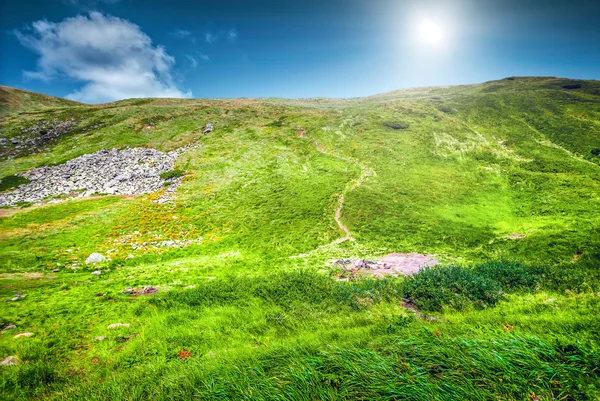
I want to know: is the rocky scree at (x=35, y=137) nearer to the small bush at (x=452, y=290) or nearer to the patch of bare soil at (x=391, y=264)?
the patch of bare soil at (x=391, y=264)

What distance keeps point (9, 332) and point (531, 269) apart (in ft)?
94.6

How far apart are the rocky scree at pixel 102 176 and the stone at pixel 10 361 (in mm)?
34933

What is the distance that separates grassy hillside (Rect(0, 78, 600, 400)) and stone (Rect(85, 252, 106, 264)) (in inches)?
36.5

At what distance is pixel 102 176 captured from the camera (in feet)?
150

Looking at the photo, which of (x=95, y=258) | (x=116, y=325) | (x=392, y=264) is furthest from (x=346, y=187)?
(x=116, y=325)

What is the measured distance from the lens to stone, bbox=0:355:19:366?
28.7 feet

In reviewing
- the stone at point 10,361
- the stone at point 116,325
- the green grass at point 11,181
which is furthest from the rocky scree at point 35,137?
the stone at point 10,361

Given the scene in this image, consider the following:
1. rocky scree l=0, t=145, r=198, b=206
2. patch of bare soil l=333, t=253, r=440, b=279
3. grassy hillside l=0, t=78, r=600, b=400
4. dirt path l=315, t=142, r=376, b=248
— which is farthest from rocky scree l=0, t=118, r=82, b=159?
patch of bare soil l=333, t=253, r=440, b=279

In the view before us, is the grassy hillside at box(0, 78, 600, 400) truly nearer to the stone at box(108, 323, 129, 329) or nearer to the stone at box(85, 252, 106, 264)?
the stone at box(108, 323, 129, 329)

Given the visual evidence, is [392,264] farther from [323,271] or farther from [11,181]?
[11,181]

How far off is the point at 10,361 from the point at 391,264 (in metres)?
22.9

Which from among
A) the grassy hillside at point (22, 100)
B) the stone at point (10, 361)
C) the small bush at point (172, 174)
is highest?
the grassy hillside at point (22, 100)

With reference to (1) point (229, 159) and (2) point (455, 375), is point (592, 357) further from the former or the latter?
(1) point (229, 159)

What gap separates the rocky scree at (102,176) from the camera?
40.4 metres
